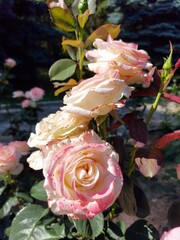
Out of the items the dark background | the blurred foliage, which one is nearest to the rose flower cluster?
the dark background

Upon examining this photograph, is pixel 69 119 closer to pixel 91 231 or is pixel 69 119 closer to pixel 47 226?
pixel 91 231

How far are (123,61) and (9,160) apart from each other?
1.65ft

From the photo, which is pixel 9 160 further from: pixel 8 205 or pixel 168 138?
pixel 168 138

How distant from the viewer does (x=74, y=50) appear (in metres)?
0.79

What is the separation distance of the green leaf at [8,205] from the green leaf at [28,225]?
33cm

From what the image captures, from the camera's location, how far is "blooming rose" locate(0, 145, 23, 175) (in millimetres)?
1021

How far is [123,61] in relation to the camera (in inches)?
24.5

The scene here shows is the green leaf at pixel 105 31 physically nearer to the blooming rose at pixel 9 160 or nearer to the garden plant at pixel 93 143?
the garden plant at pixel 93 143

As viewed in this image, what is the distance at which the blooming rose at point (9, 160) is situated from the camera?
1.02m

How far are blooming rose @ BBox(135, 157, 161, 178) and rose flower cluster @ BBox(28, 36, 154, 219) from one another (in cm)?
11

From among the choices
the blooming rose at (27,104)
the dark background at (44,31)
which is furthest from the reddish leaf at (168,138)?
the dark background at (44,31)

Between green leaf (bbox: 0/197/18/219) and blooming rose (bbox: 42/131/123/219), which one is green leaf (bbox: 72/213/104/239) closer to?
blooming rose (bbox: 42/131/123/219)

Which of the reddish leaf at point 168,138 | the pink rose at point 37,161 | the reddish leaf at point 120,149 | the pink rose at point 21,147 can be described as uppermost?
the reddish leaf at point 168,138

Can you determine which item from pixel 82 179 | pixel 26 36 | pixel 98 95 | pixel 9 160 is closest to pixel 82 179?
pixel 82 179
